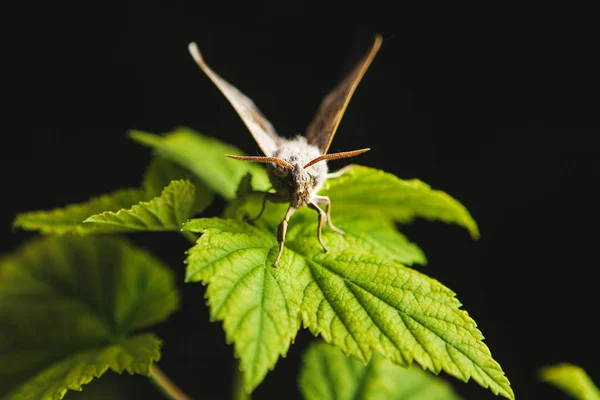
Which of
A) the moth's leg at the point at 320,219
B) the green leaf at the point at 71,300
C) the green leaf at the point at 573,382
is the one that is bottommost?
the green leaf at the point at 71,300

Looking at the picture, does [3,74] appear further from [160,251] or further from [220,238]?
[220,238]

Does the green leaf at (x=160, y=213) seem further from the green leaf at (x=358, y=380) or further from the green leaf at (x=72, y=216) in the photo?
the green leaf at (x=358, y=380)

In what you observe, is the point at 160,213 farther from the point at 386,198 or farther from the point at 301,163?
the point at 386,198

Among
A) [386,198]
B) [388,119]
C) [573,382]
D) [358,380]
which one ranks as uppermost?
[388,119]

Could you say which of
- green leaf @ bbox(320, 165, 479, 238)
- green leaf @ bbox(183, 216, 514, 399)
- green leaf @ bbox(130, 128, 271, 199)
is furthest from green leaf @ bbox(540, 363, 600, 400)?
green leaf @ bbox(130, 128, 271, 199)

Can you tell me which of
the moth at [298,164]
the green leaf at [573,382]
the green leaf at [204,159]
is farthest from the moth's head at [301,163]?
the green leaf at [573,382]

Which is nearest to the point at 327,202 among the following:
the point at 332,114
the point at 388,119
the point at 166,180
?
the point at 332,114
